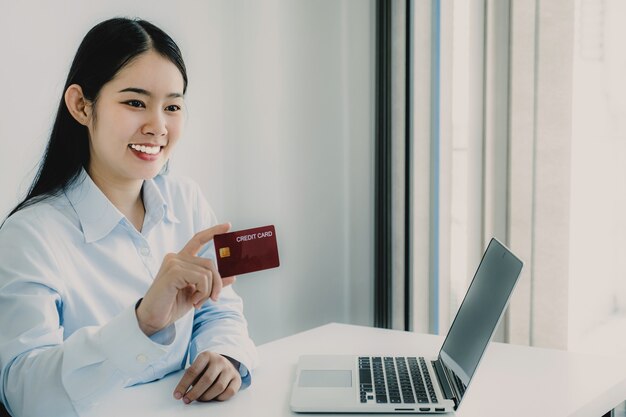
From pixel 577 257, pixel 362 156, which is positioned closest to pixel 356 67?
pixel 362 156

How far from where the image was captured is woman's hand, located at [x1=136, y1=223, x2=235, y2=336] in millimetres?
1032

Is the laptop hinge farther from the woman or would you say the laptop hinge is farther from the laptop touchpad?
the woman

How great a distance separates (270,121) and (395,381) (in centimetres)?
134

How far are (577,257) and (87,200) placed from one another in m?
1.56

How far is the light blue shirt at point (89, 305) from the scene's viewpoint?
1040mm

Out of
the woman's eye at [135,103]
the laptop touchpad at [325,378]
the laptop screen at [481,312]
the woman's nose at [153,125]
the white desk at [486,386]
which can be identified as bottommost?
the white desk at [486,386]

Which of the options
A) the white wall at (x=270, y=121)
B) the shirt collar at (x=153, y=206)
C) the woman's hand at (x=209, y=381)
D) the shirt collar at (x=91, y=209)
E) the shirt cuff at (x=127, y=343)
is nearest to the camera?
the shirt cuff at (x=127, y=343)

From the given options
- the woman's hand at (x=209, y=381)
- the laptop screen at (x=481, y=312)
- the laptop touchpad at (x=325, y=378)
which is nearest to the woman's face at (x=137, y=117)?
the woman's hand at (x=209, y=381)

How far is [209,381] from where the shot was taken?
1151 millimetres

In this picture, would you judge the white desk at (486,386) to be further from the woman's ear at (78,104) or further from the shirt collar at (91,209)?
the woman's ear at (78,104)

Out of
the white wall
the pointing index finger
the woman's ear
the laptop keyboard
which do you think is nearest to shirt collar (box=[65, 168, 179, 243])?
the woman's ear

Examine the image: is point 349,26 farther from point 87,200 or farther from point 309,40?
point 87,200

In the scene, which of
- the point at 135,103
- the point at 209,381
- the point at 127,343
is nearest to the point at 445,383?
the point at 209,381

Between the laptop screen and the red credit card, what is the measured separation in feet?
1.20
